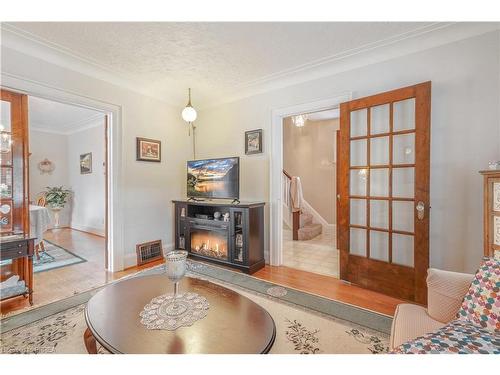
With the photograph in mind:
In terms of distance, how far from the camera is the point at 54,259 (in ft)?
11.4

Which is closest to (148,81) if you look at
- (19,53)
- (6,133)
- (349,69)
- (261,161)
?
(19,53)

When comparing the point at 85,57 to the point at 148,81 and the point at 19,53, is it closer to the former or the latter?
the point at 19,53

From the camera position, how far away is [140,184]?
3.38 metres

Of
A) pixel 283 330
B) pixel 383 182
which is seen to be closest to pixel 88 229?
pixel 283 330

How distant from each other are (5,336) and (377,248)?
328 cm

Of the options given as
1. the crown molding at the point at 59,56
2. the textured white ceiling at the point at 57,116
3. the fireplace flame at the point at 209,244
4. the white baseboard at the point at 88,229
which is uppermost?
the textured white ceiling at the point at 57,116

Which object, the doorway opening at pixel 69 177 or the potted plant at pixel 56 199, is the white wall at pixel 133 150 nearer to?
the doorway opening at pixel 69 177

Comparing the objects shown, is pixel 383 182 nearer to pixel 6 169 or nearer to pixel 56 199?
pixel 6 169

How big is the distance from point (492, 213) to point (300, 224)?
11.2 ft

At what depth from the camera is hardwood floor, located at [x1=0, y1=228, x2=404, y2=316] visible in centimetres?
220

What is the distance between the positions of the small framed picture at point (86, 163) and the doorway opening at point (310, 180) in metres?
4.63

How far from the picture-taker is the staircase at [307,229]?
4.77 metres

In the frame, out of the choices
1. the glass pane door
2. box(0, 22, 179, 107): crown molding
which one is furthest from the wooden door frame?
the glass pane door

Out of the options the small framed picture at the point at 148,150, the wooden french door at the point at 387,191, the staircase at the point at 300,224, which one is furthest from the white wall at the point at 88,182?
the wooden french door at the point at 387,191
